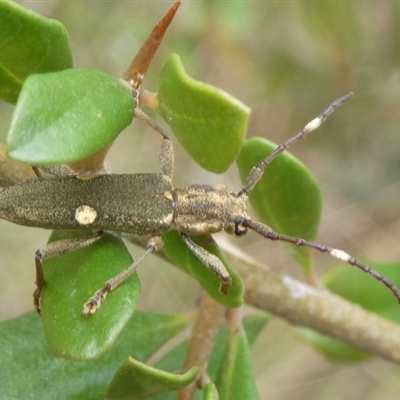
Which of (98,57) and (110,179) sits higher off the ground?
(110,179)

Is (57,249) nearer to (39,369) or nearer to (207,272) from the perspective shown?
(39,369)

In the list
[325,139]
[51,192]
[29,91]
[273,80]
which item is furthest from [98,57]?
[29,91]

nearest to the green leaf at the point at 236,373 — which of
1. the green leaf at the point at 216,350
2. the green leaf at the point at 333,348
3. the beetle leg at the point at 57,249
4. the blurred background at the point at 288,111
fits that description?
the green leaf at the point at 216,350

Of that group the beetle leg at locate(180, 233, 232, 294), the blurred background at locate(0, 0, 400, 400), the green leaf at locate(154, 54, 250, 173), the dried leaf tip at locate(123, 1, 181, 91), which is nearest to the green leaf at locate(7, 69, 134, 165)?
the green leaf at locate(154, 54, 250, 173)

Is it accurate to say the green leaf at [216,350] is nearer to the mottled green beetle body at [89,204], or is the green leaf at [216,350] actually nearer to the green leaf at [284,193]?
the green leaf at [284,193]

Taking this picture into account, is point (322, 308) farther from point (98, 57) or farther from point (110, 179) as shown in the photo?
point (98, 57)

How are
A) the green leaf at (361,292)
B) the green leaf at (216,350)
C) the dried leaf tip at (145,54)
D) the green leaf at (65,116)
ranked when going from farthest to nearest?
the green leaf at (361,292) → the green leaf at (216,350) → the dried leaf tip at (145,54) → the green leaf at (65,116)
